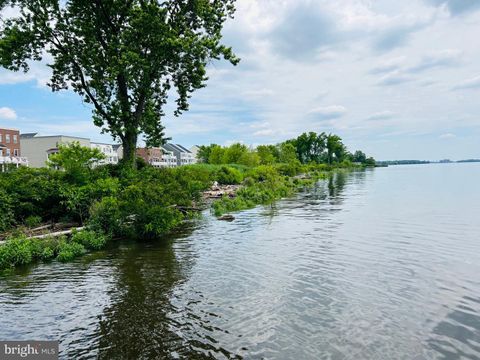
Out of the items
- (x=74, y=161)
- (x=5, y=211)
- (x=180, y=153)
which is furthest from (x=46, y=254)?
(x=180, y=153)

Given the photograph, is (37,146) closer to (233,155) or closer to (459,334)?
(233,155)

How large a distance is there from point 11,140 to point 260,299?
8614 cm

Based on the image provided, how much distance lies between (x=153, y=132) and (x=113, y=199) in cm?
1268

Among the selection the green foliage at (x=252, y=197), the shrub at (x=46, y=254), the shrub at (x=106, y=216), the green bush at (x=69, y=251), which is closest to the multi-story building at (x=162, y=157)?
the green foliage at (x=252, y=197)

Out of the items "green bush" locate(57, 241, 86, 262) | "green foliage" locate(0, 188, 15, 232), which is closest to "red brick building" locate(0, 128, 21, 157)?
"green foliage" locate(0, 188, 15, 232)

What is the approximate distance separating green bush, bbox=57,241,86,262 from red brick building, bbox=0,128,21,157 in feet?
235

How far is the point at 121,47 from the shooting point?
2291 cm

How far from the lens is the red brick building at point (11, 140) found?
248 feet

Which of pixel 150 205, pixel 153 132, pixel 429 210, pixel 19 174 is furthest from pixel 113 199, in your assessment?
pixel 429 210

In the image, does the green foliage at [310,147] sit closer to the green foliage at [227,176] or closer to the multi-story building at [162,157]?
the multi-story building at [162,157]

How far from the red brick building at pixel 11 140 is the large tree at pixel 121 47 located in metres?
59.3

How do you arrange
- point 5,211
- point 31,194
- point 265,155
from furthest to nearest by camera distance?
point 265,155 → point 31,194 → point 5,211

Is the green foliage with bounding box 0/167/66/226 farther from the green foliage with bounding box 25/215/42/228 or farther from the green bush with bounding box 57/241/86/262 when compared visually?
the green bush with bounding box 57/241/86/262

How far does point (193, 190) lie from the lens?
1080 inches
